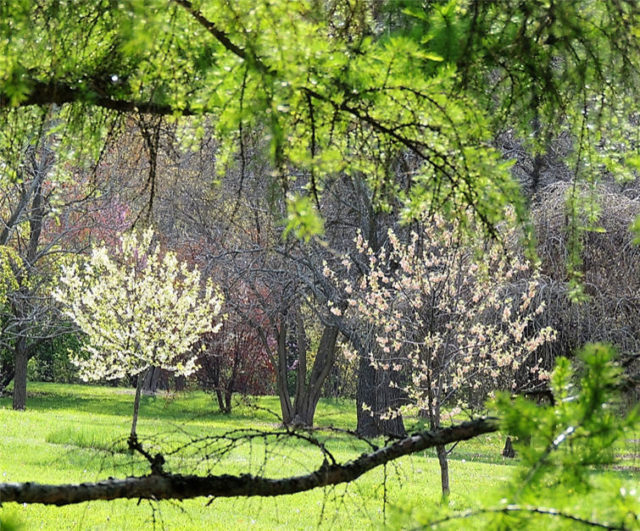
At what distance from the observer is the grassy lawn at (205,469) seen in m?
2.18

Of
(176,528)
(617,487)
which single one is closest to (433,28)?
(617,487)

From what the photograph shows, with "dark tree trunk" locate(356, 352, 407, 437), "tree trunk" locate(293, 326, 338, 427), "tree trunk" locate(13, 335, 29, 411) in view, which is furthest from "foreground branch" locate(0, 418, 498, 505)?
"tree trunk" locate(13, 335, 29, 411)

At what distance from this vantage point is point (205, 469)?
7.71 meters

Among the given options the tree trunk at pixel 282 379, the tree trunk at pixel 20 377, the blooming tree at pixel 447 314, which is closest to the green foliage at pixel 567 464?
the blooming tree at pixel 447 314

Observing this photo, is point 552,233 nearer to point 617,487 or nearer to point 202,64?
point 202,64

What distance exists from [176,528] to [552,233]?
6121mm

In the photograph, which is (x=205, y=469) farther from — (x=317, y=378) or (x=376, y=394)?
(x=317, y=378)

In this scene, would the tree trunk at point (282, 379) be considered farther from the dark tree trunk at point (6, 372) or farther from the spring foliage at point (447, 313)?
the dark tree trunk at point (6, 372)

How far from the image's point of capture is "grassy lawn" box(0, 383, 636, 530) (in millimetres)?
2180

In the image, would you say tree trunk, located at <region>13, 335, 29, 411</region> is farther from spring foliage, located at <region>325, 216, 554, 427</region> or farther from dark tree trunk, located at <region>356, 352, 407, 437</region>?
spring foliage, located at <region>325, 216, 554, 427</region>

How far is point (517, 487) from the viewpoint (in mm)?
1208

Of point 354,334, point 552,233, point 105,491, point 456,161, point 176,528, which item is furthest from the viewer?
point 354,334

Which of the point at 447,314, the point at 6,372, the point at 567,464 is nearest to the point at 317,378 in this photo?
the point at 447,314

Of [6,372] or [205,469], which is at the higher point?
[205,469]
